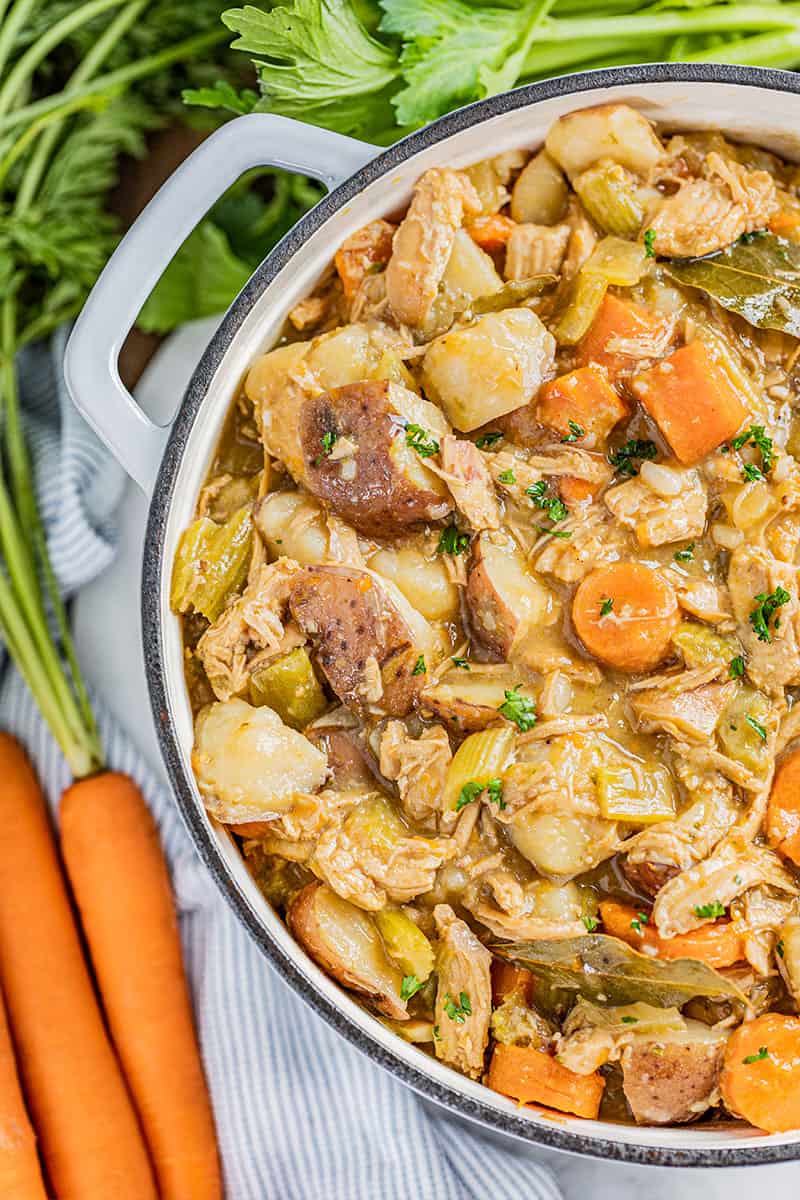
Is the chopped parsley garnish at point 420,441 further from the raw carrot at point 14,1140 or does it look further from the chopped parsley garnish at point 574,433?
the raw carrot at point 14,1140

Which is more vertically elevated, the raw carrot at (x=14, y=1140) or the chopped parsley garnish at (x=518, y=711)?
the chopped parsley garnish at (x=518, y=711)

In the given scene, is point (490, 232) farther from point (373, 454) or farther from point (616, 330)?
point (373, 454)

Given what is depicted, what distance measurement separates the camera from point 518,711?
2555 mm

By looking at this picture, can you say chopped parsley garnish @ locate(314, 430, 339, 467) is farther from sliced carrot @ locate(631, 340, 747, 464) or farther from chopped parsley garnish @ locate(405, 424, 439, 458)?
sliced carrot @ locate(631, 340, 747, 464)

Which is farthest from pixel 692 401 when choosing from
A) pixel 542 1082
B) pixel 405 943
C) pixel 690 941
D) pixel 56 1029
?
pixel 56 1029

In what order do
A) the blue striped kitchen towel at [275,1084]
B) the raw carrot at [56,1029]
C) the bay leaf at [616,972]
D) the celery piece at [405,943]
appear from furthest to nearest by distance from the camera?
the raw carrot at [56,1029]
the blue striped kitchen towel at [275,1084]
the celery piece at [405,943]
the bay leaf at [616,972]

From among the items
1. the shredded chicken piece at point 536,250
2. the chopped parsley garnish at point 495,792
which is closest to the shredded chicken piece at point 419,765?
the chopped parsley garnish at point 495,792

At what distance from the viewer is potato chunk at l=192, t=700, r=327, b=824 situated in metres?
2.64

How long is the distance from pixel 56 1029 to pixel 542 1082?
65.0 inches

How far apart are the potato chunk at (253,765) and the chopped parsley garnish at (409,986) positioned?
0.45 meters

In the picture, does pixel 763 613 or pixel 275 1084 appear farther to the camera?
pixel 275 1084

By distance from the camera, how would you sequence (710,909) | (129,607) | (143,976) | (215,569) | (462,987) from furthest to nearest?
1. (129,607)
2. (143,976)
3. (215,569)
4. (462,987)
5. (710,909)

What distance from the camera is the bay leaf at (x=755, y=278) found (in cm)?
264

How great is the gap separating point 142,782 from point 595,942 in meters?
1.73
